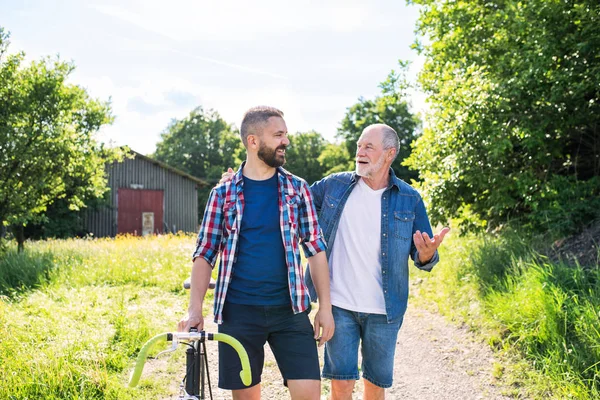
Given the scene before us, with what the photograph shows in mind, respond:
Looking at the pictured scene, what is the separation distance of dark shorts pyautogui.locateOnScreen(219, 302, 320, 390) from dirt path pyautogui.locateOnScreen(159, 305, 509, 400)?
245 cm

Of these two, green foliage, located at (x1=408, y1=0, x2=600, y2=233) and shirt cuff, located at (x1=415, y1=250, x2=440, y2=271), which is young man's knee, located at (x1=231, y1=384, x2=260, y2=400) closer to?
shirt cuff, located at (x1=415, y1=250, x2=440, y2=271)

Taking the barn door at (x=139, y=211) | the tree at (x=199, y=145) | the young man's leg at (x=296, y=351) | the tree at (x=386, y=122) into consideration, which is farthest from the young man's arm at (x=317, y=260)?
the tree at (x=199, y=145)

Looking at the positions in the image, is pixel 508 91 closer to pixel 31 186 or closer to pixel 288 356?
pixel 288 356

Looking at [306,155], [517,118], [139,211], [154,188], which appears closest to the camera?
[517,118]

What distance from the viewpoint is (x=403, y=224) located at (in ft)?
12.1

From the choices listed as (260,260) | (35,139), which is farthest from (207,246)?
(35,139)

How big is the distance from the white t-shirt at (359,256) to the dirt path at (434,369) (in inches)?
86.6

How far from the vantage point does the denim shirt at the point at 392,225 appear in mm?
3592

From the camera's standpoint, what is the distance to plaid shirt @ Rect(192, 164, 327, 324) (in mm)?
3020

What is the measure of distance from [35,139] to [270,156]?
46.2ft

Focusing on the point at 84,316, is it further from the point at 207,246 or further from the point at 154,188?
the point at 154,188

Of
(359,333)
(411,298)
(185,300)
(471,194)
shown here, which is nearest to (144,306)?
(185,300)

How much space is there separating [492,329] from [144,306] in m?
5.09

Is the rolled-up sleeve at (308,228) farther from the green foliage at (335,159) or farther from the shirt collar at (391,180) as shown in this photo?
the green foliage at (335,159)
